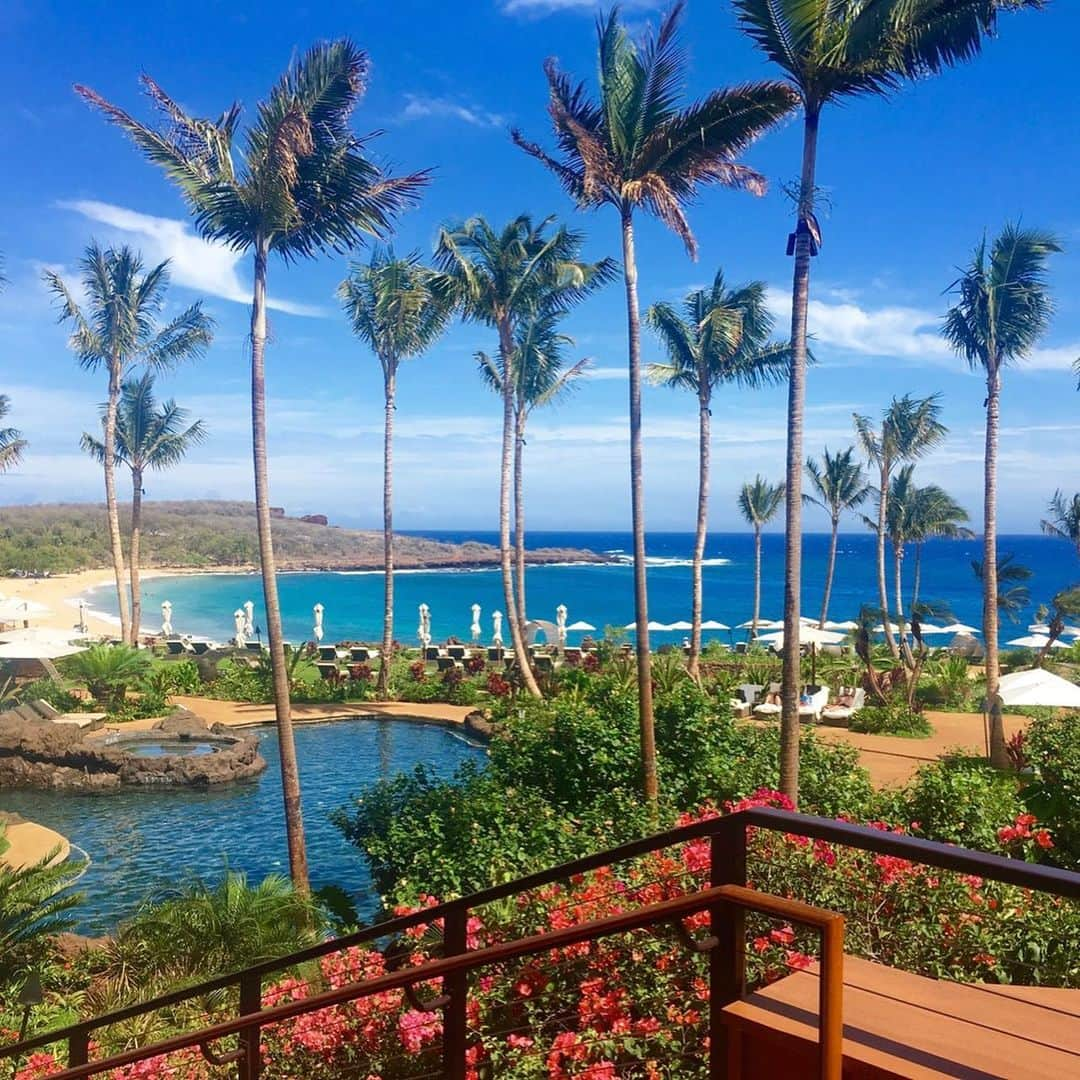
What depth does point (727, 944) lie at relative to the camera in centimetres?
206

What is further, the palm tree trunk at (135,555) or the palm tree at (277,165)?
the palm tree trunk at (135,555)

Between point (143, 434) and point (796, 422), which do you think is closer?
point (796, 422)

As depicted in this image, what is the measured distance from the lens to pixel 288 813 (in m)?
10.8

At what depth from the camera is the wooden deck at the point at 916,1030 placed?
1.79 m

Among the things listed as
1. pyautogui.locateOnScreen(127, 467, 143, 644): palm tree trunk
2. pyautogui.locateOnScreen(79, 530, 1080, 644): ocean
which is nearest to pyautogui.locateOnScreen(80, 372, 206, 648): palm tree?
pyautogui.locateOnScreen(127, 467, 143, 644): palm tree trunk

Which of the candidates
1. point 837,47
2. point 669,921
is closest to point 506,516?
point 837,47

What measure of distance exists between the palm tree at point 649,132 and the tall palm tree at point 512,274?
8.44 m

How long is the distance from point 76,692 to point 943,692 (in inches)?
854

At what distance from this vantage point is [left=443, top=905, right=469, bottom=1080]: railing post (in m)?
2.68

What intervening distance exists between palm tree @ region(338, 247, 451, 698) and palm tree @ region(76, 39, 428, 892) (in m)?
10.6

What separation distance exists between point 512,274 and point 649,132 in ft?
32.8

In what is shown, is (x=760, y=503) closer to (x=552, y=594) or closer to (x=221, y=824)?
(x=221, y=824)

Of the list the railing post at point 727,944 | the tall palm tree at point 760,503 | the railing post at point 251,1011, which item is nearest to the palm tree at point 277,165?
A: the railing post at point 251,1011

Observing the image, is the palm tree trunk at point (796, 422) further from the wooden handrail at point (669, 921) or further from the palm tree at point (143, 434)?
the palm tree at point (143, 434)
